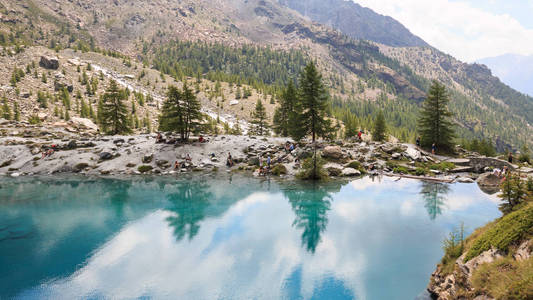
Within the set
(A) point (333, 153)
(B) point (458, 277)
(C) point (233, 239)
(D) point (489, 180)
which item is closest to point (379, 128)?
(A) point (333, 153)

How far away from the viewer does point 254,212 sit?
2461cm

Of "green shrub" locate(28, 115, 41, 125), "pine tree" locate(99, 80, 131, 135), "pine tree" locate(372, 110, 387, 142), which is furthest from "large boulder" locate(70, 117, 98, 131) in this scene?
"pine tree" locate(372, 110, 387, 142)

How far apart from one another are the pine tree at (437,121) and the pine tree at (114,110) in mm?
59520

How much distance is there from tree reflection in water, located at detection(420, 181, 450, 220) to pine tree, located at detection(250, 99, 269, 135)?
43.4 metres

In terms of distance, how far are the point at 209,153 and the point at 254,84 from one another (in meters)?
96.0

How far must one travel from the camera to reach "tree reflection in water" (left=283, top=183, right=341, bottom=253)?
19.3 m

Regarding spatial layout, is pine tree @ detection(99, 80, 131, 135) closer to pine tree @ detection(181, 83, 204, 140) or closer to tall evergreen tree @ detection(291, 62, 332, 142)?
pine tree @ detection(181, 83, 204, 140)

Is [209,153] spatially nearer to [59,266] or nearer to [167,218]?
[167,218]

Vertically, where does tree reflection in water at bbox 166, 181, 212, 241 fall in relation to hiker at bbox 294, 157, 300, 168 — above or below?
below

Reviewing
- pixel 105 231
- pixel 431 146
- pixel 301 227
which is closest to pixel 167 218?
pixel 105 231

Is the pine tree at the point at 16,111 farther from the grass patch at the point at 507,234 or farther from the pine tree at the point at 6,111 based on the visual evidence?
the grass patch at the point at 507,234

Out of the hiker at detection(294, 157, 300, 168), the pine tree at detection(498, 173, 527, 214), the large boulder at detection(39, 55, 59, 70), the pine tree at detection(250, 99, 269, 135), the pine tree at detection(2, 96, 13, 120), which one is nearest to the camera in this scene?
the pine tree at detection(498, 173, 527, 214)

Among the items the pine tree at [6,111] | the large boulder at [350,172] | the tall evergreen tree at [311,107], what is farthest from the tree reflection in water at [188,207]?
the pine tree at [6,111]

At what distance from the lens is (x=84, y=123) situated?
6800 cm
